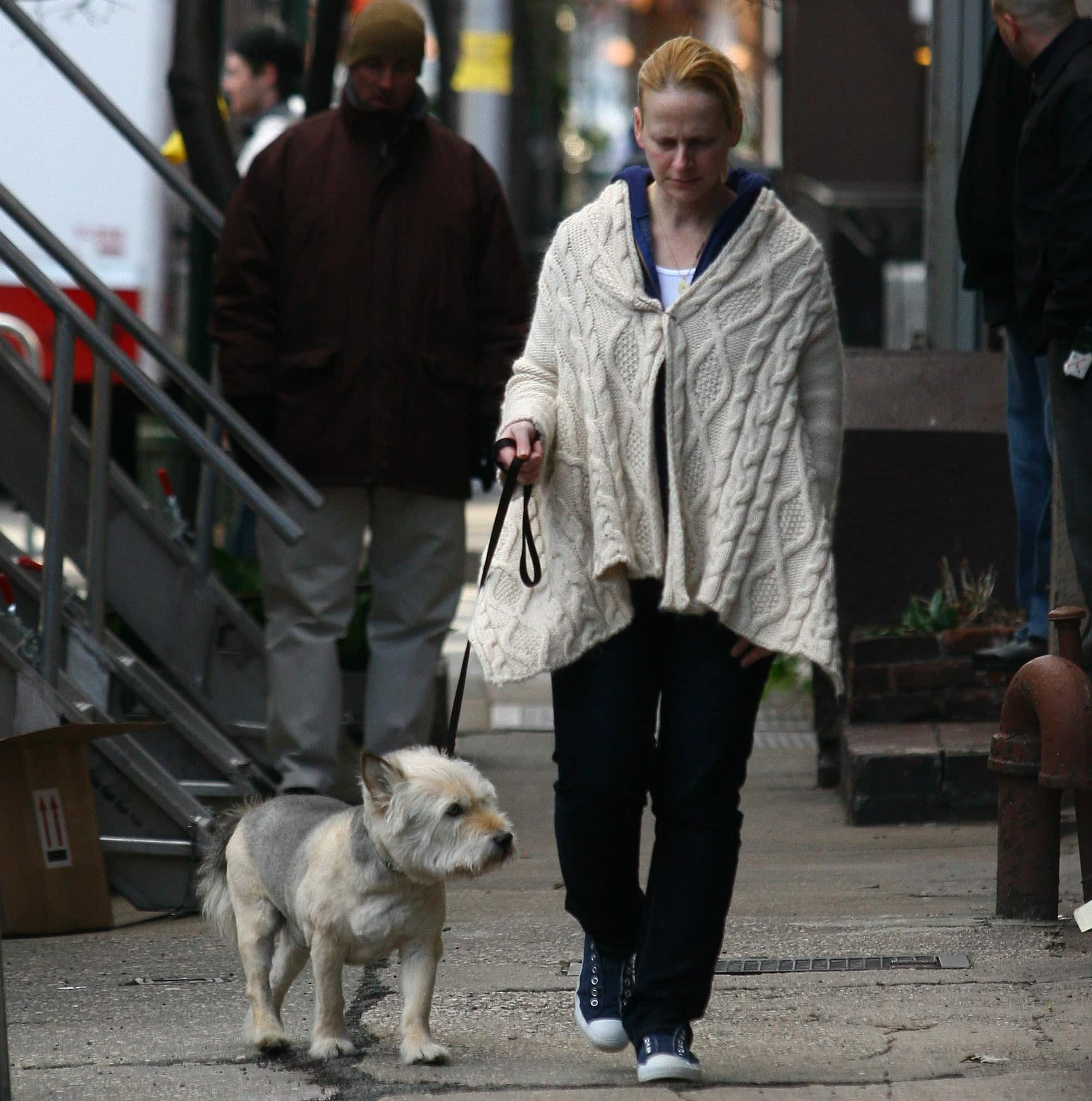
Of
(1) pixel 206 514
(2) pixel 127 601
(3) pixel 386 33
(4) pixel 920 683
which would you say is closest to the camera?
(3) pixel 386 33

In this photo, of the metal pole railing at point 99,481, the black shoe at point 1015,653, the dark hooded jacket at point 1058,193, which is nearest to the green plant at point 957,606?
the black shoe at point 1015,653

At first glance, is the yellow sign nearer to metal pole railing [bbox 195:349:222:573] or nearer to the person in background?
the person in background

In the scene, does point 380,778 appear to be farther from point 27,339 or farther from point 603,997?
point 27,339

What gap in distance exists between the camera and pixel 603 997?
12.9 ft

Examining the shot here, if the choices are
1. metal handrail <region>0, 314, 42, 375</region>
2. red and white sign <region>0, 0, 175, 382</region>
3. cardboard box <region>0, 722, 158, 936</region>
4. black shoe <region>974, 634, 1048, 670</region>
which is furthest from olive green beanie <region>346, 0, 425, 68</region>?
red and white sign <region>0, 0, 175, 382</region>

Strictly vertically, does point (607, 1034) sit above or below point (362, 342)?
below

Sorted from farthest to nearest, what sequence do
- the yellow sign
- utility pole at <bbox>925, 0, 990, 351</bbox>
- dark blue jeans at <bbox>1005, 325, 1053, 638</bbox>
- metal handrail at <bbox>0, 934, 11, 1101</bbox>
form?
the yellow sign → utility pole at <bbox>925, 0, 990, 351</bbox> → dark blue jeans at <bbox>1005, 325, 1053, 638</bbox> → metal handrail at <bbox>0, 934, 11, 1101</bbox>

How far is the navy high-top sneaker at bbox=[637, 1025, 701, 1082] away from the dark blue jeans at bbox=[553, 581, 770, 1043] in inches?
0.8

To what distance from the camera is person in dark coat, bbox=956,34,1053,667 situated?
6277 mm

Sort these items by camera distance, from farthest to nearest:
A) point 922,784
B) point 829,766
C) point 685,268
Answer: point 829,766 → point 922,784 → point 685,268

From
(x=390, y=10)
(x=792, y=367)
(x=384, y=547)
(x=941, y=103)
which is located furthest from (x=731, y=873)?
(x=941, y=103)

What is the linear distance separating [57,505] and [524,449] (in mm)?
2112

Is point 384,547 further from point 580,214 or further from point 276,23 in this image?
point 276,23

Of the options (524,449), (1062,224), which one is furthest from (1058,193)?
(524,449)
